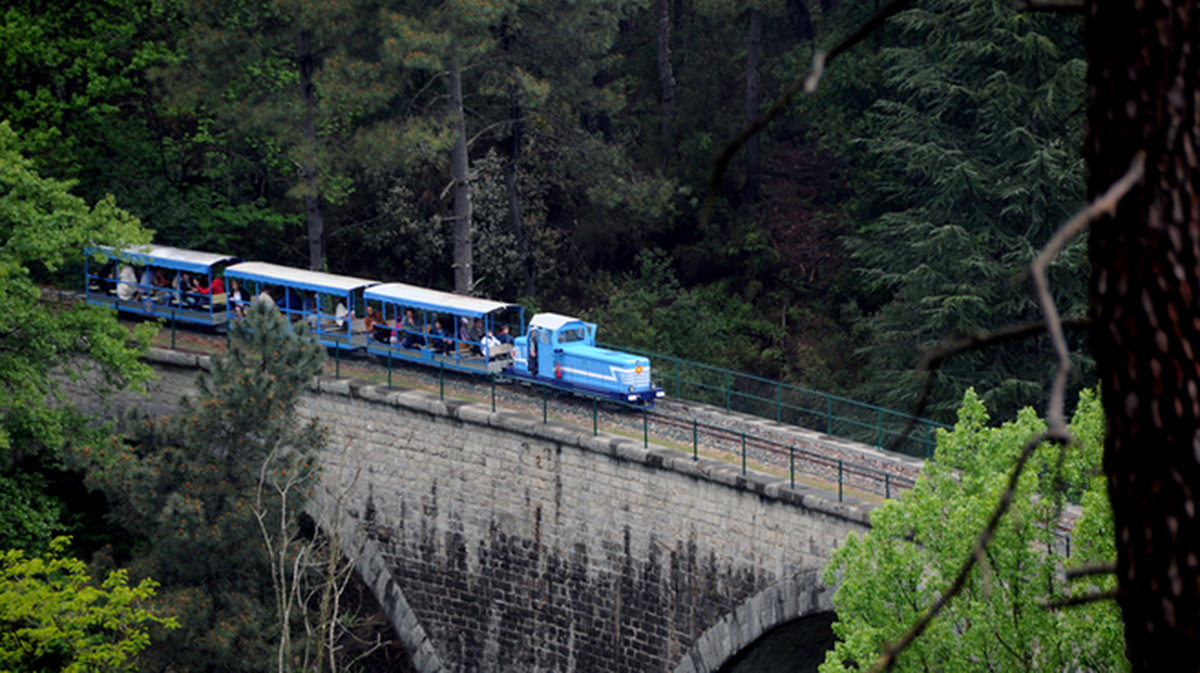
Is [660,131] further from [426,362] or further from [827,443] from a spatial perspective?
[827,443]

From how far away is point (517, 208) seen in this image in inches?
1321

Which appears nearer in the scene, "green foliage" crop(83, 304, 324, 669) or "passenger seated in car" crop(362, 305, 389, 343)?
"green foliage" crop(83, 304, 324, 669)

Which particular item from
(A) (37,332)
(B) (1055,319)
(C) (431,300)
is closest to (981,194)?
(C) (431,300)

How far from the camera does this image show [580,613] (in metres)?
21.0

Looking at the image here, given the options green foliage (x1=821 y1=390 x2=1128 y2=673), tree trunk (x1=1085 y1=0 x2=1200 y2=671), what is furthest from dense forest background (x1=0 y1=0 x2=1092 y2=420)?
tree trunk (x1=1085 y1=0 x2=1200 y2=671)

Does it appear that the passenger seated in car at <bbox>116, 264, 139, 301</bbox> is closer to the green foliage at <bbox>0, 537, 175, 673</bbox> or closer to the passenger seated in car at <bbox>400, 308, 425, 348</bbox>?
Result: the passenger seated in car at <bbox>400, 308, 425, 348</bbox>

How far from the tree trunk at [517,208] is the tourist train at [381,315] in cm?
406

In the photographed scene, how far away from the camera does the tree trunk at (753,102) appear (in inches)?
1385

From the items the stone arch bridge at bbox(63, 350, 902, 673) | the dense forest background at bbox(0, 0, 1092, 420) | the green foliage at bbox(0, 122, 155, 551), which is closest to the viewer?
the stone arch bridge at bbox(63, 350, 902, 673)

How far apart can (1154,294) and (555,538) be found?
61.3ft

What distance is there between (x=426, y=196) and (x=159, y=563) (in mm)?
16573

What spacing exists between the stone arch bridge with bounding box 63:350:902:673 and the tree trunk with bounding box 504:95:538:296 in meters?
10.9

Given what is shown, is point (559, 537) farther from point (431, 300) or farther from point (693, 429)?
point (431, 300)

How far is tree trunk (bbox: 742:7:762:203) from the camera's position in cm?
3519
